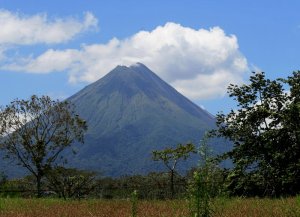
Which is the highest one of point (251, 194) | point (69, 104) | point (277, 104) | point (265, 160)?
point (69, 104)

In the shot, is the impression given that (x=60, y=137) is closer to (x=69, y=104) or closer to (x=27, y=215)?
(x=69, y=104)

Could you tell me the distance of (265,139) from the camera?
105ft

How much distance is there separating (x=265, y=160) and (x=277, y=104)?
4173mm

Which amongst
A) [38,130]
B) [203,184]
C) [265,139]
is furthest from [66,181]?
[203,184]

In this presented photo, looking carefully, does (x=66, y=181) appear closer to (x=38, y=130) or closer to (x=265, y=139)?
(x=38, y=130)

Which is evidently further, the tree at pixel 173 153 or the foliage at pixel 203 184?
the tree at pixel 173 153

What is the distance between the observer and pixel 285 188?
30.0 metres

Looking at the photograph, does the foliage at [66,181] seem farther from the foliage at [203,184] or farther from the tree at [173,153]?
the foliage at [203,184]

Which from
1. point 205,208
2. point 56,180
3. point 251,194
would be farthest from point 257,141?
point 56,180

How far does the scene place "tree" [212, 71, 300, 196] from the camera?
30.5 m

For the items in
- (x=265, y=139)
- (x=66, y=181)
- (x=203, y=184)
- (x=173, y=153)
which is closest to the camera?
(x=203, y=184)

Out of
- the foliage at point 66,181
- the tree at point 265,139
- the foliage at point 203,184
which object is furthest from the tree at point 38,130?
the foliage at point 203,184

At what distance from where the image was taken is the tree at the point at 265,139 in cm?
3047

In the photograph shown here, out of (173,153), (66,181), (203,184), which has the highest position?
(173,153)
